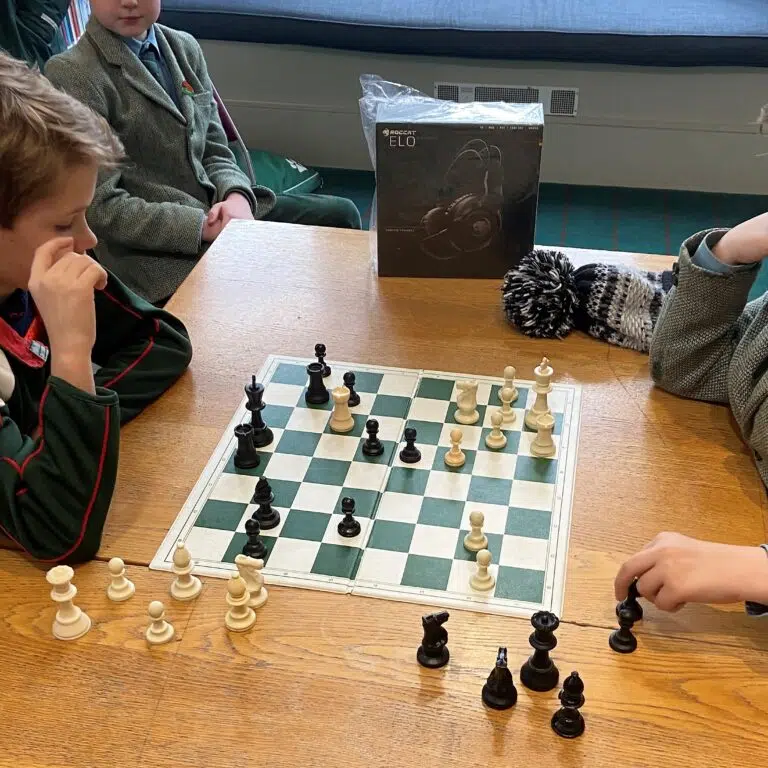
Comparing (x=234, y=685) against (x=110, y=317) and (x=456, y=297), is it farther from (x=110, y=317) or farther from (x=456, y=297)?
(x=456, y=297)

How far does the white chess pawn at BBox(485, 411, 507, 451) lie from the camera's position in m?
1.26

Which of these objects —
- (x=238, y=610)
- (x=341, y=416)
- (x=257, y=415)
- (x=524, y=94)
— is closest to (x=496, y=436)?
(x=341, y=416)

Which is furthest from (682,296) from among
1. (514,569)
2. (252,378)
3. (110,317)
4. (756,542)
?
(110,317)

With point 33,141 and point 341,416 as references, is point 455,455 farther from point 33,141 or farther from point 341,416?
point 33,141

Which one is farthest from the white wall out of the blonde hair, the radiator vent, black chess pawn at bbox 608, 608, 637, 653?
black chess pawn at bbox 608, 608, 637, 653

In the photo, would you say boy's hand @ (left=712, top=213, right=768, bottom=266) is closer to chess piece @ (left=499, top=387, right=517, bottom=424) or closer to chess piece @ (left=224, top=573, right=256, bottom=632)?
chess piece @ (left=499, top=387, right=517, bottom=424)

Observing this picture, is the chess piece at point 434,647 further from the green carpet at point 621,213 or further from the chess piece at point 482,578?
the green carpet at point 621,213

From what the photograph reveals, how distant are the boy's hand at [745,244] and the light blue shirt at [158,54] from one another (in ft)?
4.51

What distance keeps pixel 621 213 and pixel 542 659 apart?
9.20ft

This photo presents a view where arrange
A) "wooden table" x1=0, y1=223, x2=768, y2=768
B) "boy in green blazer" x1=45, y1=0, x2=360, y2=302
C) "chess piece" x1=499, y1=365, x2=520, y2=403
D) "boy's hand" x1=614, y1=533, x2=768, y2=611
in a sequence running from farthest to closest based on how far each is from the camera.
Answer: "boy in green blazer" x1=45, y1=0, x2=360, y2=302, "chess piece" x1=499, y1=365, x2=520, y2=403, "boy's hand" x1=614, y1=533, x2=768, y2=611, "wooden table" x1=0, y1=223, x2=768, y2=768

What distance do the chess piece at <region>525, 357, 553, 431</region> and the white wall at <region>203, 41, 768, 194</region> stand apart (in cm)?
245

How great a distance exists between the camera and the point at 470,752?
2.79 feet

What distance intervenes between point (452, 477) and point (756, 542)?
15.1 inches

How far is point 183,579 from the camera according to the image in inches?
40.4
